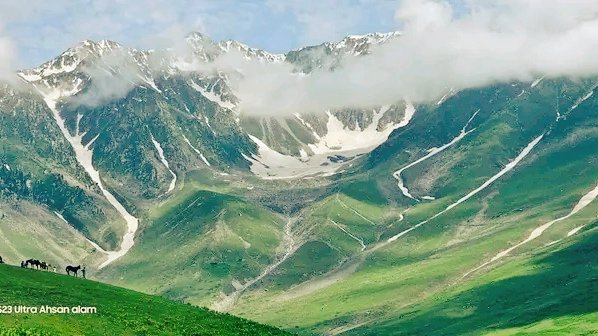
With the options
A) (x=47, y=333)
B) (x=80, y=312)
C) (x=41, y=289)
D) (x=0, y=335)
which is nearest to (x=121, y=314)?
(x=80, y=312)

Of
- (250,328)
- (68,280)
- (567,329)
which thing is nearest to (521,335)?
(567,329)

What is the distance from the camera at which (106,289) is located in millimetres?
114312

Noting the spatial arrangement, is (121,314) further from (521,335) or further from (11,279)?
(521,335)

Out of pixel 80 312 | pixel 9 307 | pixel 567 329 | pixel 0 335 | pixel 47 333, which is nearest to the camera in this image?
pixel 0 335

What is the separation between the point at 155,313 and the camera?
104 m

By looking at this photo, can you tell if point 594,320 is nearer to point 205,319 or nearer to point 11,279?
point 205,319

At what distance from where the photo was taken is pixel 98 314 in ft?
308

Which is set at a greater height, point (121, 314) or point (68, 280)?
point (68, 280)

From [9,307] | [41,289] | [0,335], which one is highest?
[41,289]

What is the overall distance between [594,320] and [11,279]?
139 m

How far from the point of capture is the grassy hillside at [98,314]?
82188 mm

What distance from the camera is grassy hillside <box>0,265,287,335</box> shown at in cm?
8219

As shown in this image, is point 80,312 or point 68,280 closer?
point 80,312

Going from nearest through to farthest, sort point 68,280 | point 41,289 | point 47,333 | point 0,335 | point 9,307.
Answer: point 0,335, point 47,333, point 9,307, point 41,289, point 68,280
